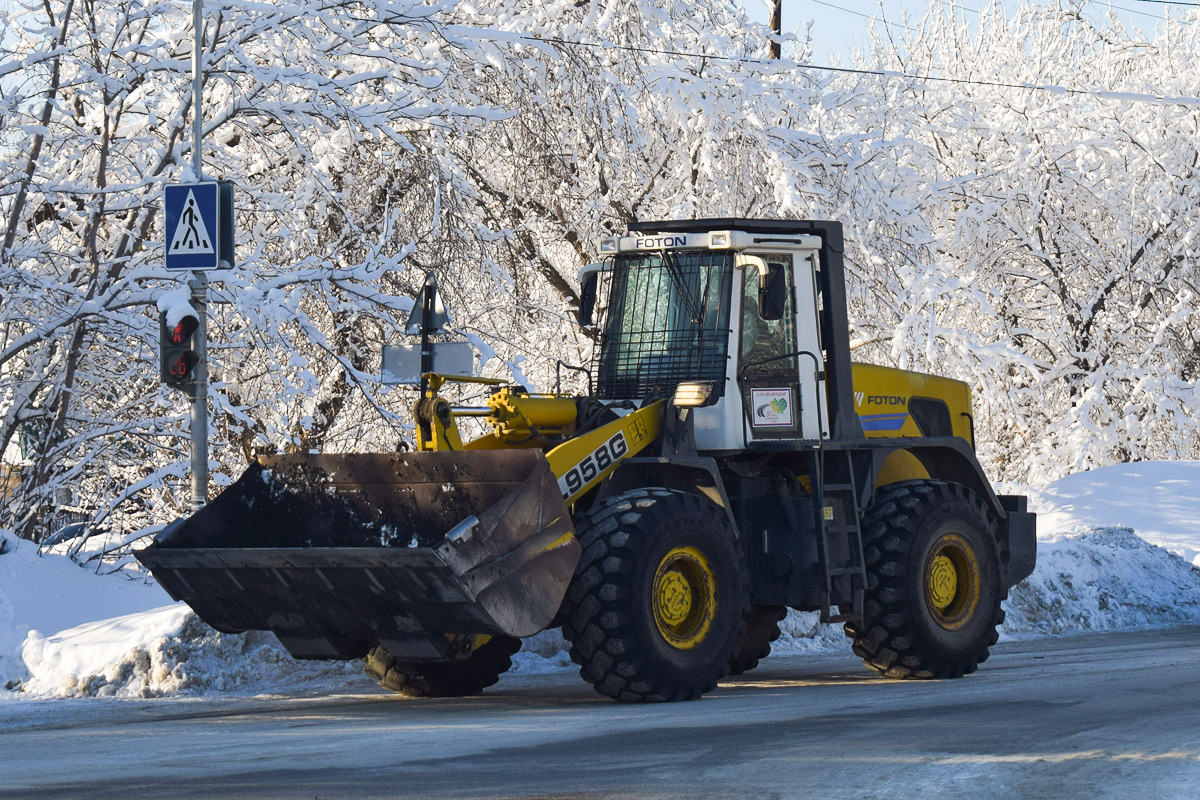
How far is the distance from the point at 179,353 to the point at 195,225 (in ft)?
3.17

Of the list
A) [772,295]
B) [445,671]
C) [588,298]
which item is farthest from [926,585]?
[445,671]

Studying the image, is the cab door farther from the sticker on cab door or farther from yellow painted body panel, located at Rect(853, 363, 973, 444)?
yellow painted body panel, located at Rect(853, 363, 973, 444)

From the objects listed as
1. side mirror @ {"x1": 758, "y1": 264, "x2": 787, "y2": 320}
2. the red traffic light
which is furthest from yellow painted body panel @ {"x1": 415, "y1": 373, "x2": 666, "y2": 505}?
the red traffic light

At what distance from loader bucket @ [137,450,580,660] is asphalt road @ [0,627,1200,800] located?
0.52 metres

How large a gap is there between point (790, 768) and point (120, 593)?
26.3ft

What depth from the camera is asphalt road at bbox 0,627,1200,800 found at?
6.53 m

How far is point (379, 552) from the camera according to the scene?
27.5 ft

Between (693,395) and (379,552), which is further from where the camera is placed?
(693,395)

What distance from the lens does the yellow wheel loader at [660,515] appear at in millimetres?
8719

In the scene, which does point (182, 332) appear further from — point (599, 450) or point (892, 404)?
point (892, 404)

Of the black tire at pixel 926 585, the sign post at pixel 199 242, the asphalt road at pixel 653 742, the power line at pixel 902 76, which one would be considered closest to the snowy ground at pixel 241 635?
the asphalt road at pixel 653 742

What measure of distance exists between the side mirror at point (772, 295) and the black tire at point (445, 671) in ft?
8.47

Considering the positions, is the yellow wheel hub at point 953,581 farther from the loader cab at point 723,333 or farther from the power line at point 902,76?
the power line at point 902,76

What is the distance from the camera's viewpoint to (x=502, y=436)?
32.7 feet
